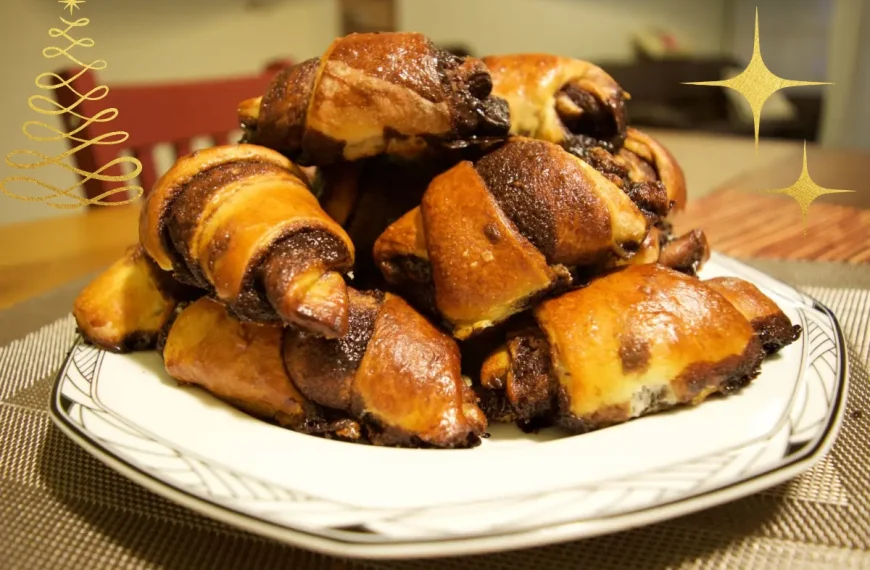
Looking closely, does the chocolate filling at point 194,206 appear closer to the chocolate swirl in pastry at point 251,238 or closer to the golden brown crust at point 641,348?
the chocolate swirl in pastry at point 251,238

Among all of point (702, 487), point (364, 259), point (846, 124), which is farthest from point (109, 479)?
point (846, 124)

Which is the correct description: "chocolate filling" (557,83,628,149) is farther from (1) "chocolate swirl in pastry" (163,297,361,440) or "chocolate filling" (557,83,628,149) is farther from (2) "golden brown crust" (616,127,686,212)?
(1) "chocolate swirl in pastry" (163,297,361,440)

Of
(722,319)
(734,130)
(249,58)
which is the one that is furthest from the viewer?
(734,130)

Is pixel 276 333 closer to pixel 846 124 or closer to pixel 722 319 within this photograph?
pixel 722 319

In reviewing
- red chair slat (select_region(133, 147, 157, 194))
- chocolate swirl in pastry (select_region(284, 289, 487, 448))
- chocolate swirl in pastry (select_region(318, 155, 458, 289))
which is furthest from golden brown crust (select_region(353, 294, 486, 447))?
red chair slat (select_region(133, 147, 157, 194))

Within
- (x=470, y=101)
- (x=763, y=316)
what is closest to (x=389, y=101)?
(x=470, y=101)

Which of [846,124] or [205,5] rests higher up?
[205,5]

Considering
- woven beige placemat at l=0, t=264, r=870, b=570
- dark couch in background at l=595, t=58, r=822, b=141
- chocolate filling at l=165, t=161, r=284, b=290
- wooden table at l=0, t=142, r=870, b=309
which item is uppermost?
chocolate filling at l=165, t=161, r=284, b=290
